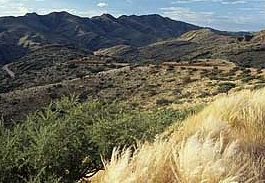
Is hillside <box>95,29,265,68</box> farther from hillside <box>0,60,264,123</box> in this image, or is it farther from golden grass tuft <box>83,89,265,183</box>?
golden grass tuft <box>83,89,265,183</box>

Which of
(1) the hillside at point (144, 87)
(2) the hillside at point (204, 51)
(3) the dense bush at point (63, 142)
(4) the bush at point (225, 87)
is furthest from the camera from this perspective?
(2) the hillside at point (204, 51)

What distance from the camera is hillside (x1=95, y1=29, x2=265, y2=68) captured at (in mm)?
87312

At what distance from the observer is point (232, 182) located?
4.23 meters

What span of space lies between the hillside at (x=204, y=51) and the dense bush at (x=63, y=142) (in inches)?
2458

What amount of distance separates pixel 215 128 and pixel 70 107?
3313mm

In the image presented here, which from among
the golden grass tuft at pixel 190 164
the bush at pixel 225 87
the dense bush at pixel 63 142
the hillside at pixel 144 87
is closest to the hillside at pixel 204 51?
the hillside at pixel 144 87

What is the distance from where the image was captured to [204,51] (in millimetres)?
119562

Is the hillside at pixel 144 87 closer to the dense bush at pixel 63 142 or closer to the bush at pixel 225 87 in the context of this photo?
the bush at pixel 225 87

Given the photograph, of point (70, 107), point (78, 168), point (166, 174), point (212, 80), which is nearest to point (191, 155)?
point (166, 174)

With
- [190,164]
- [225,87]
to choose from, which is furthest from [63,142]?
[225,87]

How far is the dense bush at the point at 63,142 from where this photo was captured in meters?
6.29

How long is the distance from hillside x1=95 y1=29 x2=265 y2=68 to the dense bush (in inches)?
2458

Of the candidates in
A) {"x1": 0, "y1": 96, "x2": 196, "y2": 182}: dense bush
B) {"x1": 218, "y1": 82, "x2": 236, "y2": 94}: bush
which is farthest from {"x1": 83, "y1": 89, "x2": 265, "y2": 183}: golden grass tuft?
{"x1": 218, "y1": 82, "x2": 236, "y2": 94}: bush

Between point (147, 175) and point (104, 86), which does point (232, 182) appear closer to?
point (147, 175)
